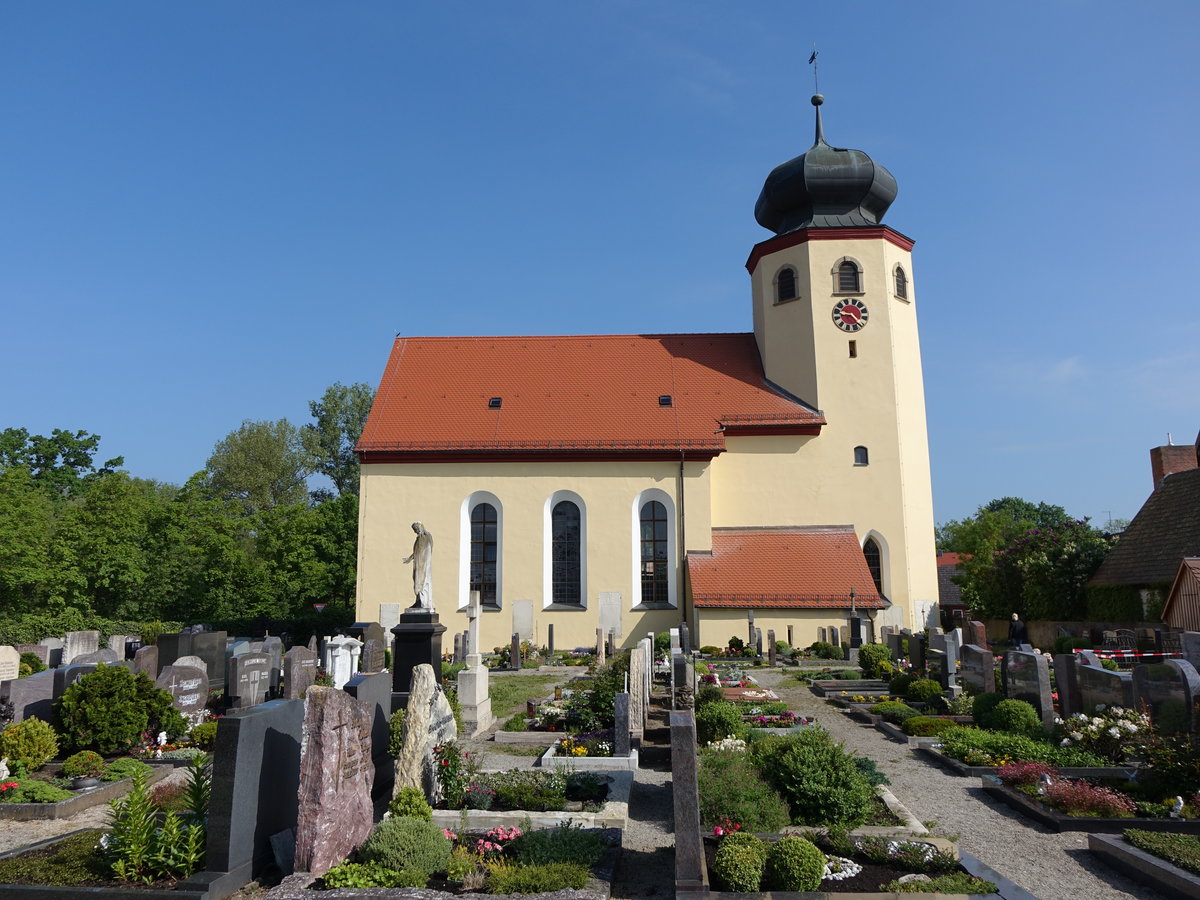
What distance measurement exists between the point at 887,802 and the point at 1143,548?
22780 mm

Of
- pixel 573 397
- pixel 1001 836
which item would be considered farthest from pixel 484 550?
pixel 1001 836

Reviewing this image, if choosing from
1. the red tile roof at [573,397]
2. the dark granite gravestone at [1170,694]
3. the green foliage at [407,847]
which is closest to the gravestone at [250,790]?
the green foliage at [407,847]

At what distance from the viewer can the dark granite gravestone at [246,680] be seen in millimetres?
14594

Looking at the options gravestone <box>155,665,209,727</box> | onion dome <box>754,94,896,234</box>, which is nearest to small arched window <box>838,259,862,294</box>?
onion dome <box>754,94,896,234</box>

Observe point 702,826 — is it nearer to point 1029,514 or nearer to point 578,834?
point 578,834

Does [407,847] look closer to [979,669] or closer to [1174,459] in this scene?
[979,669]

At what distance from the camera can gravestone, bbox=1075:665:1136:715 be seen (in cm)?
1084

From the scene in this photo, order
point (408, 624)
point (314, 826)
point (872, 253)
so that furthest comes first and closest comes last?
point (872, 253) → point (408, 624) → point (314, 826)

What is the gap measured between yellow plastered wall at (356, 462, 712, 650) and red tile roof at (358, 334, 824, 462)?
734 millimetres

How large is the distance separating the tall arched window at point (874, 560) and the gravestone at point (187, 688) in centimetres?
2022

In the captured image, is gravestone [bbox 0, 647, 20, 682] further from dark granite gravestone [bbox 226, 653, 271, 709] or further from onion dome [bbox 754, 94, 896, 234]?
onion dome [bbox 754, 94, 896, 234]

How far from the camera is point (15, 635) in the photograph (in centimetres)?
2745

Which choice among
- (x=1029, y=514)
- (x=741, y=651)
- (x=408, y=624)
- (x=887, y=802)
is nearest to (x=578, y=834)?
(x=887, y=802)

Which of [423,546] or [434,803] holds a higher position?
[423,546]
